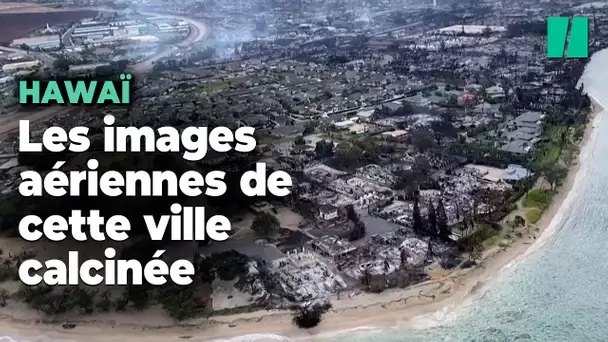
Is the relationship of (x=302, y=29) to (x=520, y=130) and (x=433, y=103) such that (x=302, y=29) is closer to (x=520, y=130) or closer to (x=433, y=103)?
(x=433, y=103)

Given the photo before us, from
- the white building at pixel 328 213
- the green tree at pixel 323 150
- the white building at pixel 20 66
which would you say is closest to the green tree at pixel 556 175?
the white building at pixel 328 213

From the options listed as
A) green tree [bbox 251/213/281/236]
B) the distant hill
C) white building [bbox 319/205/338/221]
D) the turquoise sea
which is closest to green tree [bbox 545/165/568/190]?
the turquoise sea

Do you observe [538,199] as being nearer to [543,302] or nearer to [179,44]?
[543,302]

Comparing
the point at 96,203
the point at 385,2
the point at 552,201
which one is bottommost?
the point at 552,201

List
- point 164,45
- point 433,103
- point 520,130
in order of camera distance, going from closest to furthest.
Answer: point 520,130, point 433,103, point 164,45

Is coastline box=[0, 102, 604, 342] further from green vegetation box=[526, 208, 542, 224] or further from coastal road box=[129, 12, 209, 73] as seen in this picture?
coastal road box=[129, 12, 209, 73]

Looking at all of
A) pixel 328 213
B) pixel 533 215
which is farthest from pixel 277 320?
pixel 533 215

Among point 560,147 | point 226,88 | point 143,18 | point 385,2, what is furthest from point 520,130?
point 385,2
